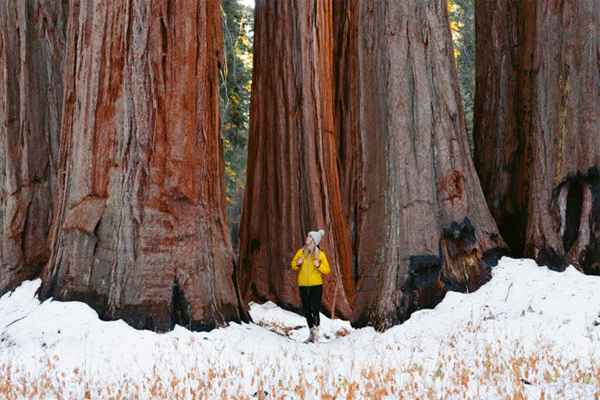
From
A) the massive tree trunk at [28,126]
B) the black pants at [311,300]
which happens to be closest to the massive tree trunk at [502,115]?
the black pants at [311,300]

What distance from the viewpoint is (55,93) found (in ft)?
28.8

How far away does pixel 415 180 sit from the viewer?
7.73m

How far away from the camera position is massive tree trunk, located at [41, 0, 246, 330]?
6.73 m

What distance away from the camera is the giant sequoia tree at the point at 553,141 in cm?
721

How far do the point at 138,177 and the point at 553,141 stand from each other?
4.61 metres

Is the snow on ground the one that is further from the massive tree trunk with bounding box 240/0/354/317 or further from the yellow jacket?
the massive tree trunk with bounding box 240/0/354/317

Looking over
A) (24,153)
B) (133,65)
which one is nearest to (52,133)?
(24,153)

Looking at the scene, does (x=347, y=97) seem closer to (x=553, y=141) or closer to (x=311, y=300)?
(x=311, y=300)

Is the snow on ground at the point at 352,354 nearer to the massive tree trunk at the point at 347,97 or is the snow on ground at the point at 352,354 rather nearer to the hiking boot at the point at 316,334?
the hiking boot at the point at 316,334

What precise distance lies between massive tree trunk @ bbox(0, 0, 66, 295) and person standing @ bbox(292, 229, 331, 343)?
3.23 meters

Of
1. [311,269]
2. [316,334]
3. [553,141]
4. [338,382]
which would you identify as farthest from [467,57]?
[338,382]

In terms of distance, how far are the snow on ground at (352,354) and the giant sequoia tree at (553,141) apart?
399mm

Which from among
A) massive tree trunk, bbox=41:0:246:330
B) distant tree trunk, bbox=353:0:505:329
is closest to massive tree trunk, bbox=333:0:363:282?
distant tree trunk, bbox=353:0:505:329

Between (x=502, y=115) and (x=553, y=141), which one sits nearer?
(x=553, y=141)
